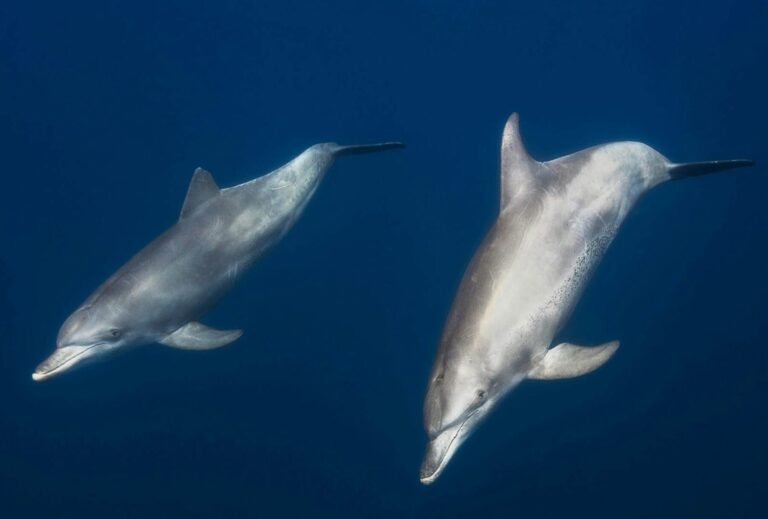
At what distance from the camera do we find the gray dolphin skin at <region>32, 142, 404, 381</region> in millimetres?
8812

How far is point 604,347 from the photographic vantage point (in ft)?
26.3

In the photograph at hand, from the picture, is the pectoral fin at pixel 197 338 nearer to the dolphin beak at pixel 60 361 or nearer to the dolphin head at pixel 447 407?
the dolphin beak at pixel 60 361

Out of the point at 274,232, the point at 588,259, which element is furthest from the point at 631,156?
the point at 274,232

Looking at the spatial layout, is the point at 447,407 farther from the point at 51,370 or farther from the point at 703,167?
the point at 703,167

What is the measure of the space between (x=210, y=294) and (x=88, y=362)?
192cm

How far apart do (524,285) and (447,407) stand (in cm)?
174

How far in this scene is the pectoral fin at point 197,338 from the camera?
985 centimetres

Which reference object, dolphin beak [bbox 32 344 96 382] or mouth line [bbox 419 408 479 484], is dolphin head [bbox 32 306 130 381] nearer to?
dolphin beak [bbox 32 344 96 382]

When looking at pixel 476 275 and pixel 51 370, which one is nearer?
pixel 476 275

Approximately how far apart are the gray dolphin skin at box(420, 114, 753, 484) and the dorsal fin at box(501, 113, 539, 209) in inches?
0.5

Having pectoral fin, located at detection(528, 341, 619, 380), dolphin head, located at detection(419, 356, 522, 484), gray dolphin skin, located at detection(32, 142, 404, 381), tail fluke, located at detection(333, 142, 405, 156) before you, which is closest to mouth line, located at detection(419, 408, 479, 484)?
dolphin head, located at detection(419, 356, 522, 484)

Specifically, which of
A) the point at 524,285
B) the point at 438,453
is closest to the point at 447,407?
the point at 438,453

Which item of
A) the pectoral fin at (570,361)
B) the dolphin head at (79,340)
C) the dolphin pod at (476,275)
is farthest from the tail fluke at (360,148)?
the pectoral fin at (570,361)

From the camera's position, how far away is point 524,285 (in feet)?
25.1
